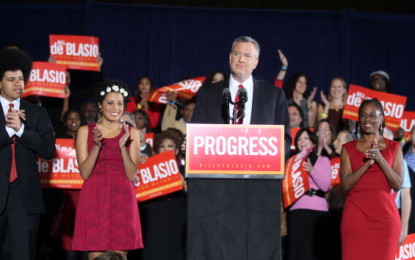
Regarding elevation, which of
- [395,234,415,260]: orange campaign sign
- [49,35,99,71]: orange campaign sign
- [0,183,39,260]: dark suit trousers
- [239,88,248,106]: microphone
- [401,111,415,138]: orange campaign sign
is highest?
[49,35,99,71]: orange campaign sign

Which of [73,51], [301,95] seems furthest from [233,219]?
[73,51]

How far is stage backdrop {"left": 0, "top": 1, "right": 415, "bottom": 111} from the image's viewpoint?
9633mm

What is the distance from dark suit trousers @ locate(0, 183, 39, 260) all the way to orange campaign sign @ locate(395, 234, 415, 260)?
264 centimetres

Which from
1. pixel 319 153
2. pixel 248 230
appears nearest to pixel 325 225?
pixel 319 153

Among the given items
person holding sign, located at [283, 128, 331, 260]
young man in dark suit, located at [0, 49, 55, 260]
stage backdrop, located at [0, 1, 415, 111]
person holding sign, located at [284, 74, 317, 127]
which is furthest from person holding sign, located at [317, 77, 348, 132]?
young man in dark suit, located at [0, 49, 55, 260]

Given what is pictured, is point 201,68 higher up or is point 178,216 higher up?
point 201,68

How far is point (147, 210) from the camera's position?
655 centimetres

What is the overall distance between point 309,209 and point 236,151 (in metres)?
3.13

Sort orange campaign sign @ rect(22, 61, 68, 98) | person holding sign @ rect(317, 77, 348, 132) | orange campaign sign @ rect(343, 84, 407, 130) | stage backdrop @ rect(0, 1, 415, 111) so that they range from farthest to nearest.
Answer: stage backdrop @ rect(0, 1, 415, 111) < person holding sign @ rect(317, 77, 348, 132) < orange campaign sign @ rect(22, 61, 68, 98) < orange campaign sign @ rect(343, 84, 407, 130)

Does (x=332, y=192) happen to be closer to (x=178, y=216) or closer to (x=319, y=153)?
(x=319, y=153)

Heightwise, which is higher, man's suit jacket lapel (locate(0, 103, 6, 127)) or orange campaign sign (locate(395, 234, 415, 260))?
man's suit jacket lapel (locate(0, 103, 6, 127))

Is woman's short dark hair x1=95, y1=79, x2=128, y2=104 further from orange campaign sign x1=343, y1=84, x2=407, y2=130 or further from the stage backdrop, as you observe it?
the stage backdrop

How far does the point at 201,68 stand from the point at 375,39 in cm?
242

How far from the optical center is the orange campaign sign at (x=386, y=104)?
7172mm
